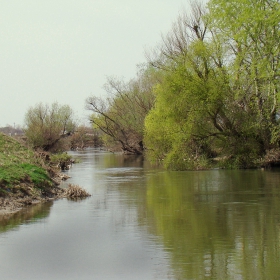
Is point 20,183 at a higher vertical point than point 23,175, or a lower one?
lower

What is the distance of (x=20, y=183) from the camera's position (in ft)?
61.4

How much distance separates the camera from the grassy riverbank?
17547 mm

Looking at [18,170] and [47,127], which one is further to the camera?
[47,127]

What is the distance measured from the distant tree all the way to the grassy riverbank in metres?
30.9

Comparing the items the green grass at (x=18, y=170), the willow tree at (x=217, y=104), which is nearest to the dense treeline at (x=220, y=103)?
the willow tree at (x=217, y=104)

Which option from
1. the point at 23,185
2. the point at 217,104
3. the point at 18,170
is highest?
the point at 217,104

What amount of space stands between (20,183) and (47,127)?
3945 cm

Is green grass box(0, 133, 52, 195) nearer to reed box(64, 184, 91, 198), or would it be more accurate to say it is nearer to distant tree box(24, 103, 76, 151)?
reed box(64, 184, 91, 198)

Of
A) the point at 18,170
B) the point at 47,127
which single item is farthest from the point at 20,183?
the point at 47,127

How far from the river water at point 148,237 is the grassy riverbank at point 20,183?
68 cm

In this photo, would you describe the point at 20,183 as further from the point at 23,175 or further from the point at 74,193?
the point at 74,193

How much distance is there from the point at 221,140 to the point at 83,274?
28.9 meters

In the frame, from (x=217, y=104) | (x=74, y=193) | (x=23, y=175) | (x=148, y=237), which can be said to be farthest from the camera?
(x=217, y=104)

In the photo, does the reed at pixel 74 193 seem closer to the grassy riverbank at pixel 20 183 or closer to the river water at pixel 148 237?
the grassy riverbank at pixel 20 183
